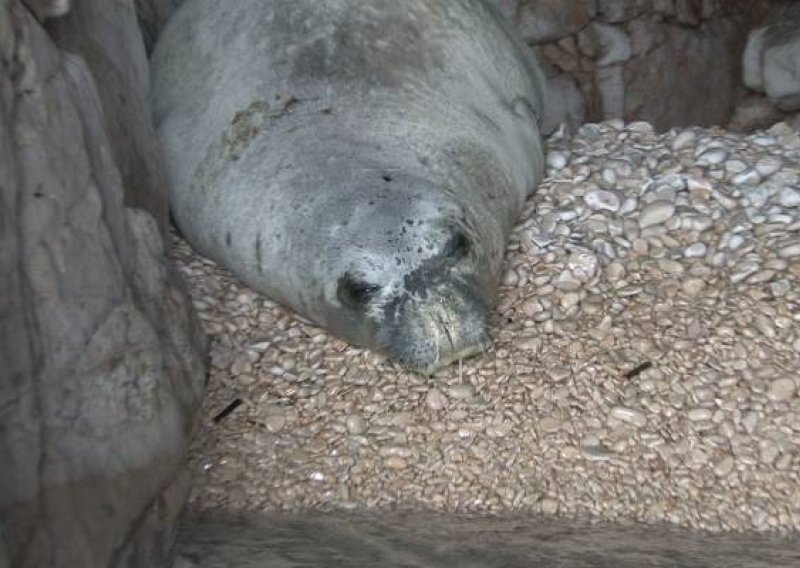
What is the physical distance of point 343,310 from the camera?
4.03 metres

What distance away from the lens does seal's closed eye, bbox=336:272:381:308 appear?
3.94 m

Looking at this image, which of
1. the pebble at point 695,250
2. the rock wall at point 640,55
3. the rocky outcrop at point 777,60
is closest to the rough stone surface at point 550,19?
the rock wall at point 640,55

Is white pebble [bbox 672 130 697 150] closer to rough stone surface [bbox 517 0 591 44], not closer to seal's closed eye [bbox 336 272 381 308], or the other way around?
rough stone surface [bbox 517 0 591 44]

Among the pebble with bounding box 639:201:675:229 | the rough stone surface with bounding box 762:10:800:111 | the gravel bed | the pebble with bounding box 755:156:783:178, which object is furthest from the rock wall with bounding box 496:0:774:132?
the gravel bed

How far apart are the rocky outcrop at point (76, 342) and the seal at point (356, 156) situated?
2.31 feet

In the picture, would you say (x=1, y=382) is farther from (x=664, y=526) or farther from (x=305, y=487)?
(x=664, y=526)

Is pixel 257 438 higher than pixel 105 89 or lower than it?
lower

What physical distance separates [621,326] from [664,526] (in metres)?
0.74

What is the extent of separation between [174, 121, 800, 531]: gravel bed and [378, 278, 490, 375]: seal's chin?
10cm

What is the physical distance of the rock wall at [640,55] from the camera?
6.03 meters

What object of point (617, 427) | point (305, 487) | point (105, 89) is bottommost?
point (305, 487)

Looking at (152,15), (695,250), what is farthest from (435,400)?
(152,15)

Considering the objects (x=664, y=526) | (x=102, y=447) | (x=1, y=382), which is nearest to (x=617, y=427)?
(x=664, y=526)

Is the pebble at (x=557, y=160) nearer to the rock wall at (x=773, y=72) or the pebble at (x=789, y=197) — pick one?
the pebble at (x=789, y=197)
